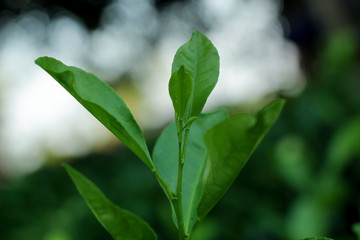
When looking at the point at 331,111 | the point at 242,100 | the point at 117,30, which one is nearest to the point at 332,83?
the point at 331,111

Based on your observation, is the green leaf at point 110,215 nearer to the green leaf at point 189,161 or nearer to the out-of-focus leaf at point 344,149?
the green leaf at point 189,161

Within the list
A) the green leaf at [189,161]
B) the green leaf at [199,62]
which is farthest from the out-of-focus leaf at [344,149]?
the green leaf at [199,62]

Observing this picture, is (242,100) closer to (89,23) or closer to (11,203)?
(11,203)

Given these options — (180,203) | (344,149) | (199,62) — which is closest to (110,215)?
(180,203)

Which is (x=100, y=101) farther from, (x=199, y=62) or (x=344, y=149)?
(x=344, y=149)

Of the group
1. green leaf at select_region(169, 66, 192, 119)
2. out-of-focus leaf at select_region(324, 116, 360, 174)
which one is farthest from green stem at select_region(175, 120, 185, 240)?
out-of-focus leaf at select_region(324, 116, 360, 174)

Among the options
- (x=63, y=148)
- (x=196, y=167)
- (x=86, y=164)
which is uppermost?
(x=196, y=167)

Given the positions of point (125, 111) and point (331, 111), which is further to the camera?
point (331, 111)
